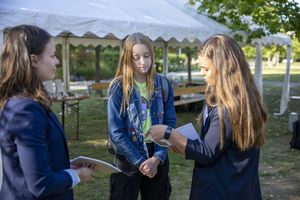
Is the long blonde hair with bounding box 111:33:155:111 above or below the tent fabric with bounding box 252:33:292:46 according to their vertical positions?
below

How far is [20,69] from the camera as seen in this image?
1.84 m

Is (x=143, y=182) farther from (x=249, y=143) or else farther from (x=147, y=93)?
(x=249, y=143)

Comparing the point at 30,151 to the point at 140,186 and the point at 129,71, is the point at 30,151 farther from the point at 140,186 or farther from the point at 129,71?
the point at 140,186

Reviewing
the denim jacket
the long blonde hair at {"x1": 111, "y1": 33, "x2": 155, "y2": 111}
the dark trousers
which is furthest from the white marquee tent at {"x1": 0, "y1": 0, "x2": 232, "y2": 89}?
the dark trousers

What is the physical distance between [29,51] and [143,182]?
1.51 meters

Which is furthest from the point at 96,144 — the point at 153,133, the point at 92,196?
the point at 153,133

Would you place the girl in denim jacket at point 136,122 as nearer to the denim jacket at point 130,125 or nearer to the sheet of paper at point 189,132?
the denim jacket at point 130,125

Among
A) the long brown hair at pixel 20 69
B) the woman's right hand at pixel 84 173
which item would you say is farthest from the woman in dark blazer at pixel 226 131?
the long brown hair at pixel 20 69

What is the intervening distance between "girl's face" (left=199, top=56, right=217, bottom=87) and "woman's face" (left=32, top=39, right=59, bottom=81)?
772mm

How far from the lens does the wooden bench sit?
1113cm

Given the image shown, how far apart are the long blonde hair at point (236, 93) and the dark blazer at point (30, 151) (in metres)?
0.83

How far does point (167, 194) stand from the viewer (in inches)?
120

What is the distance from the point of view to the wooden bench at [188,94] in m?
11.1

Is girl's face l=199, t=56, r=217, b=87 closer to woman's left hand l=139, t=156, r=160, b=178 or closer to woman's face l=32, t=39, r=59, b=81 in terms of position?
woman's face l=32, t=39, r=59, b=81
